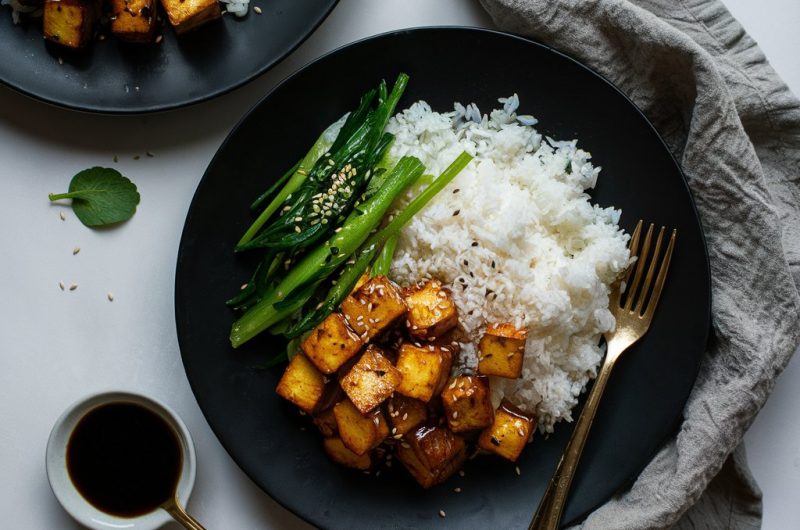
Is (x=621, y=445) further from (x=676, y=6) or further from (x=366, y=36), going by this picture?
(x=366, y=36)

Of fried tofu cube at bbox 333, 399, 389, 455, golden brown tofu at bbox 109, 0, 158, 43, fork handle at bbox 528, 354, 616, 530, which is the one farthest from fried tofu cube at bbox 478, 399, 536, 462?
golden brown tofu at bbox 109, 0, 158, 43

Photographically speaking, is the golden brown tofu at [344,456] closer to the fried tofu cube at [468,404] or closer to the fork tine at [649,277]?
the fried tofu cube at [468,404]

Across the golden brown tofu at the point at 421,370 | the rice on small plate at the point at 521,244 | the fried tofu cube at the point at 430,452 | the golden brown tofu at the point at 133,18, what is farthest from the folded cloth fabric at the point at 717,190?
the golden brown tofu at the point at 133,18

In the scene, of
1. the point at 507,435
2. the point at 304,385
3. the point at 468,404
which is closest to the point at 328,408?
the point at 304,385

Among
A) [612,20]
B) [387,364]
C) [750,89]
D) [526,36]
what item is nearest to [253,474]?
[387,364]

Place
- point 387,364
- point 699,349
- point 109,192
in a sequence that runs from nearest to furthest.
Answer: point 387,364, point 699,349, point 109,192

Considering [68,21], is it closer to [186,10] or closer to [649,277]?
[186,10]

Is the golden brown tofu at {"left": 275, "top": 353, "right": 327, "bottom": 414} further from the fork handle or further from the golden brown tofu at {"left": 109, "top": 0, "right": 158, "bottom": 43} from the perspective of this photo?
the golden brown tofu at {"left": 109, "top": 0, "right": 158, "bottom": 43}
